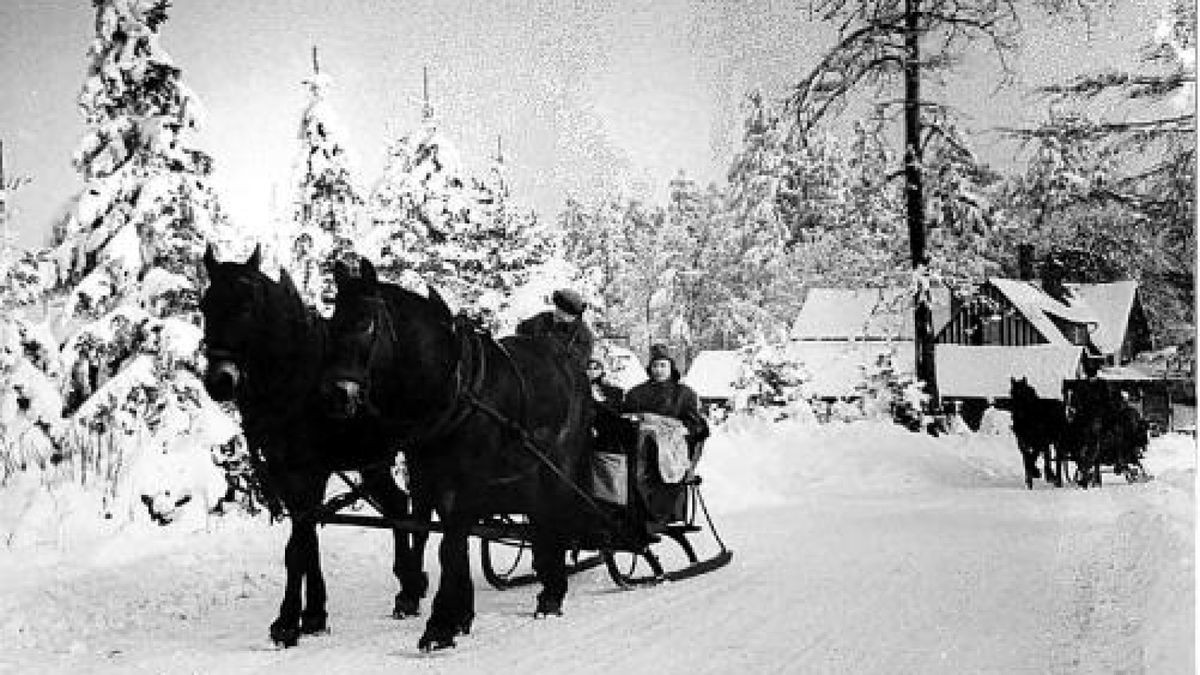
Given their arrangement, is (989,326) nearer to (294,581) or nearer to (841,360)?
(841,360)

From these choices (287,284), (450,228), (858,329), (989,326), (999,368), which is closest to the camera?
(287,284)

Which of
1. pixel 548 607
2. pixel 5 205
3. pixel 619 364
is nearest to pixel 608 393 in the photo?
pixel 619 364

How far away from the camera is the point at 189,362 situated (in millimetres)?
7887

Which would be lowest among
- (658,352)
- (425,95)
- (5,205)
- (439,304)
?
(658,352)

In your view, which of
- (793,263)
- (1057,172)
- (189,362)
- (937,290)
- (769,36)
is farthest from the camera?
(189,362)

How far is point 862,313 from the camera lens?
653 centimetres

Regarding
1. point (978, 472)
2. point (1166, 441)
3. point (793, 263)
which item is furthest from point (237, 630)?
point (978, 472)

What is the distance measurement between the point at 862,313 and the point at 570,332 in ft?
5.31

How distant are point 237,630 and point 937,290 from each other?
149 inches

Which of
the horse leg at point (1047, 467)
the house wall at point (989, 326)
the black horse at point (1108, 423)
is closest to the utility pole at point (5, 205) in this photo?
the house wall at point (989, 326)

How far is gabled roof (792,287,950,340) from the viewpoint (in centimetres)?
634

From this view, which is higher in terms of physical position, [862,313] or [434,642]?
[862,313]

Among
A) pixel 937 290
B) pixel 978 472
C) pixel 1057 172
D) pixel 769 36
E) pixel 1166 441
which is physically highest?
pixel 769 36

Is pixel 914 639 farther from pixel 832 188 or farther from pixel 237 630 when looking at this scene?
pixel 237 630
